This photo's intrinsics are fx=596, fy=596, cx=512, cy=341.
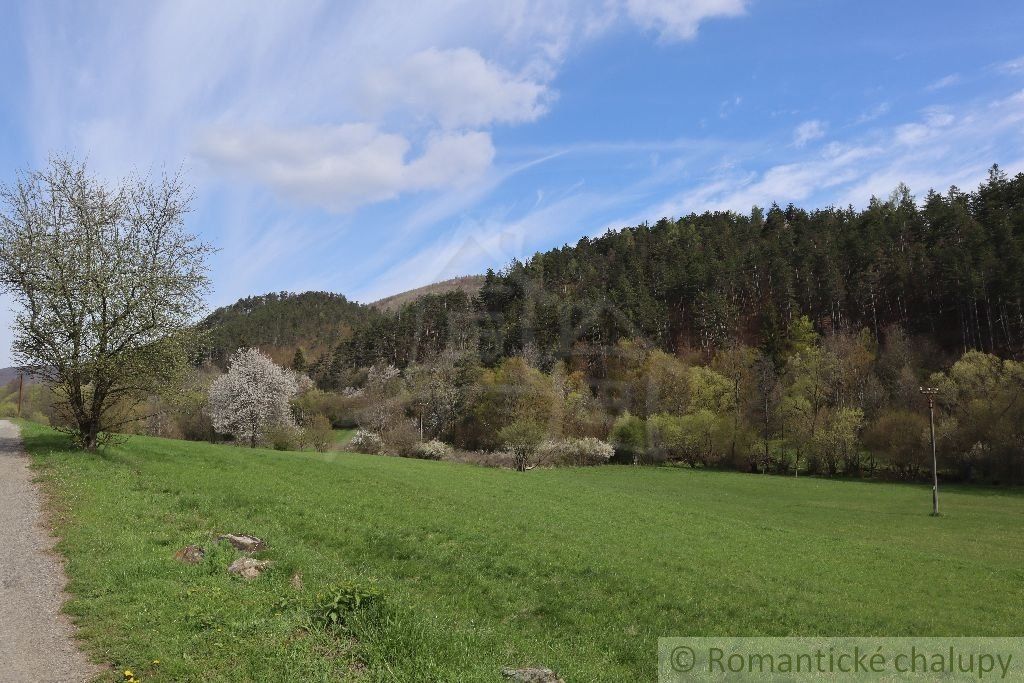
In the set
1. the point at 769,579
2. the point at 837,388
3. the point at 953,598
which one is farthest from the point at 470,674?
the point at 837,388

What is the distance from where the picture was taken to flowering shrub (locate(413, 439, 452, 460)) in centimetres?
7225

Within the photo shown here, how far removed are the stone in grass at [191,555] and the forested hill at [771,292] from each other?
87536 millimetres

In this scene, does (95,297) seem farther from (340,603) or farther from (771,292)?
(771,292)

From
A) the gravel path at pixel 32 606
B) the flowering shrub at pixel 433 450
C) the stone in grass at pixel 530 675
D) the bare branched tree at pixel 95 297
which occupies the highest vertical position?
the bare branched tree at pixel 95 297

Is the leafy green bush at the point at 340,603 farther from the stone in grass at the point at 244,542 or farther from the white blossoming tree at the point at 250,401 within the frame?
the white blossoming tree at the point at 250,401

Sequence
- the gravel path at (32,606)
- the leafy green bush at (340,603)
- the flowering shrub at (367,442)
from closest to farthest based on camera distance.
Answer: the gravel path at (32,606) → the leafy green bush at (340,603) → the flowering shrub at (367,442)

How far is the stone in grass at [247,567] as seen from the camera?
11789mm

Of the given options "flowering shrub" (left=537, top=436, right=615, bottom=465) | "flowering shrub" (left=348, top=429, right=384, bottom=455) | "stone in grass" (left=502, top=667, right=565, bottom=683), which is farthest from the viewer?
"flowering shrub" (left=348, top=429, right=384, bottom=455)

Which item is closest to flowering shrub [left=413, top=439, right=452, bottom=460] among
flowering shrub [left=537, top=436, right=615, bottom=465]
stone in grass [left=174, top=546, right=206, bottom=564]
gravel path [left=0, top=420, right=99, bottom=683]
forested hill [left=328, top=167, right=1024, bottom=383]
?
flowering shrub [left=537, top=436, right=615, bottom=465]

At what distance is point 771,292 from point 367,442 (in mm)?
82142

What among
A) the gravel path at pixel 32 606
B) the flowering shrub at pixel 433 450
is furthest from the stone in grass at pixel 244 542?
the flowering shrub at pixel 433 450

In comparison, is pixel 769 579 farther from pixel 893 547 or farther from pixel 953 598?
pixel 893 547

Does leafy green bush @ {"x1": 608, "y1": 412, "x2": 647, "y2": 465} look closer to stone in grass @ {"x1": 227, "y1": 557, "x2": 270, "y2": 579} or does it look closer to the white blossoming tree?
the white blossoming tree

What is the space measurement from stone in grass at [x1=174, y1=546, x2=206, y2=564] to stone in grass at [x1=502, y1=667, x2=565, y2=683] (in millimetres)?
7218
